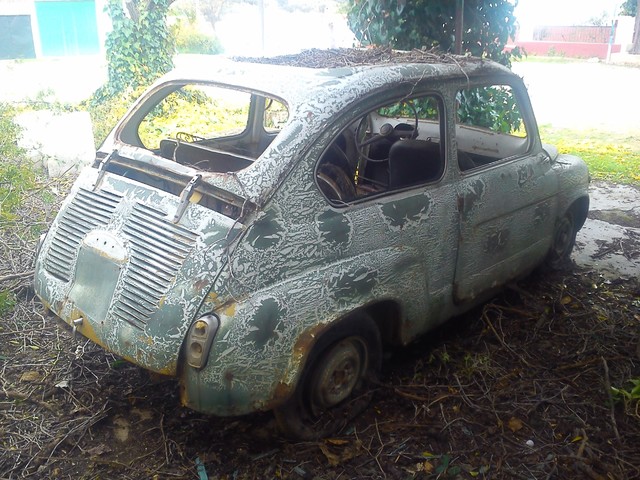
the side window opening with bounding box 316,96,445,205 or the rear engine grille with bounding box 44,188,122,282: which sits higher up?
the side window opening with bounding box 316,96,445,205

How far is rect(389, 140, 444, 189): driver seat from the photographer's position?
11.2ft

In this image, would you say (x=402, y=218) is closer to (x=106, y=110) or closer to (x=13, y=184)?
(x=13, y=184)

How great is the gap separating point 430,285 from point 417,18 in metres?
3.72

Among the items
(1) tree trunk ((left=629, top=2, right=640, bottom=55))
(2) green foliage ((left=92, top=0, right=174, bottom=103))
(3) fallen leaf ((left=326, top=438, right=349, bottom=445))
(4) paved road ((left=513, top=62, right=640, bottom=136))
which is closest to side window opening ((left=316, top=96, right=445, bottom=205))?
(3) fallen leaf ((left=326, top=438, right=349, bottom=445))

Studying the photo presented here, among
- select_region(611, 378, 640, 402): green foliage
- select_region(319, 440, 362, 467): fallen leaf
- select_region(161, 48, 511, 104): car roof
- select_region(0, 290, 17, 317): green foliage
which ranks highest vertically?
select_region(161, 48, 511, 104): car roof

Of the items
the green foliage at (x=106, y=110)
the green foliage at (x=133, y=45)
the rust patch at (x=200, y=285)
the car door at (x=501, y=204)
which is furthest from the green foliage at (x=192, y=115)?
the rust patch at (x=200, y=285)

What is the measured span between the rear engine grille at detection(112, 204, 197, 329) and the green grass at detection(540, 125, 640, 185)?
640 centimetres

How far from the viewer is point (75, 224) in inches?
122

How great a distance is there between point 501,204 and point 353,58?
1.25 m

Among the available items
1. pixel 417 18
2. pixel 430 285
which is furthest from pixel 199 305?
pixel 417 18

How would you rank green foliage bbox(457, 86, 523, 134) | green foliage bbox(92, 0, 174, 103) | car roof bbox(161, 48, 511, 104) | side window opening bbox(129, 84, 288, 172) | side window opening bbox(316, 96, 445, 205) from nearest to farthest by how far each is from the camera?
car roof bbox(161, 48, 511, 104)
side window opening bbox(316, 96, 445, 205)
side window opening bbox(129, 84, 288, 172)
green foliage bbox(457, 86, 523, 134)
green foliage bbox(92, 0, 174, 103)

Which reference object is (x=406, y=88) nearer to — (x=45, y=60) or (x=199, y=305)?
(x=199, y=305)

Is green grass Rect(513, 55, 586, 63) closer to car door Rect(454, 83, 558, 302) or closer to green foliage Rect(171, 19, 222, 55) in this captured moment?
green foliage Rect(171, 19, 222, 55)

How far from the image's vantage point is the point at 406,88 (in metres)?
3.05
